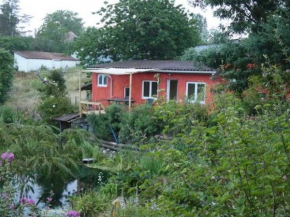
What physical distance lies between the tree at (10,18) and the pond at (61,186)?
5010cm

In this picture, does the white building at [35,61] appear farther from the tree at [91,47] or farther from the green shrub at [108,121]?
the green shrub at [108,121]

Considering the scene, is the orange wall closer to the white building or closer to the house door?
the house door

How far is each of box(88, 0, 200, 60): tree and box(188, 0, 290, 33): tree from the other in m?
16.2

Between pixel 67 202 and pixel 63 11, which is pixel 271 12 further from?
pixel 63 11

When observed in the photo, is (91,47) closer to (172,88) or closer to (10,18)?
(172,88)

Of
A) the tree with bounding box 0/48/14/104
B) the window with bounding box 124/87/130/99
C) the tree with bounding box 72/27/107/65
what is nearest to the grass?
the tree with bounding box 0/48/14/104

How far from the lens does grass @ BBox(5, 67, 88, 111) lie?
23172 mm

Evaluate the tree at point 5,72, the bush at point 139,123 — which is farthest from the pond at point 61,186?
the tree at point 5,72

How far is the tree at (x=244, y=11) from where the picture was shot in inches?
431

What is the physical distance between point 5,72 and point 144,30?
9437mm

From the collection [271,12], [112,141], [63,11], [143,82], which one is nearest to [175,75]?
[143,82]

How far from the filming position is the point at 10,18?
189 feet

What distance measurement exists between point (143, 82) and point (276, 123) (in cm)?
1859

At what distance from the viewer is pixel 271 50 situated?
392 inches
